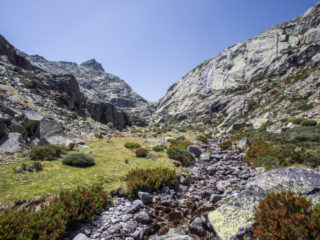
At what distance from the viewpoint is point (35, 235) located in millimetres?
4480

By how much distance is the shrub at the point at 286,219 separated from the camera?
12.1ft

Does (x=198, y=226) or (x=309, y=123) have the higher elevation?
(x=309, y=123)

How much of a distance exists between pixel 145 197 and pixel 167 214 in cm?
141

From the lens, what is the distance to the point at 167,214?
670 centimetres

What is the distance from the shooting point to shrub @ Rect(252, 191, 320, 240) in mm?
3698

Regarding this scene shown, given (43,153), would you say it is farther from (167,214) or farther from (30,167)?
(167,214)

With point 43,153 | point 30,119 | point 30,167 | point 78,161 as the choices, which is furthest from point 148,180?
point 30,119

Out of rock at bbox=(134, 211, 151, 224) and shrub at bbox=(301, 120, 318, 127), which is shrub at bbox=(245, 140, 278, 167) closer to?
rock at bbox=(134, 211, 151, 224)

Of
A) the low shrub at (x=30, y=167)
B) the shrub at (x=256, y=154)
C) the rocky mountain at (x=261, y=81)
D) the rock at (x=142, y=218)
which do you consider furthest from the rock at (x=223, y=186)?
the rocky mountain at (x=261, y=81)

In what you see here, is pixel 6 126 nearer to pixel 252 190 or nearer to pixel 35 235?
pixel 35 235

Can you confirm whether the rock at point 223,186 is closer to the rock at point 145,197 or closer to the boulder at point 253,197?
the boulder at point 253,197

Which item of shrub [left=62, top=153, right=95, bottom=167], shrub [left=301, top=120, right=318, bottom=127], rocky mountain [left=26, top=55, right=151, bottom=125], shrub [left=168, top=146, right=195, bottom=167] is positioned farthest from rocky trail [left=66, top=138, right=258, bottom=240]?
rocky mountain [left=26, top=55, right=151, bottom=125]

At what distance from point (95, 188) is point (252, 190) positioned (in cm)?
683

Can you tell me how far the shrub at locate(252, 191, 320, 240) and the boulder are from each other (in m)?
0.41
